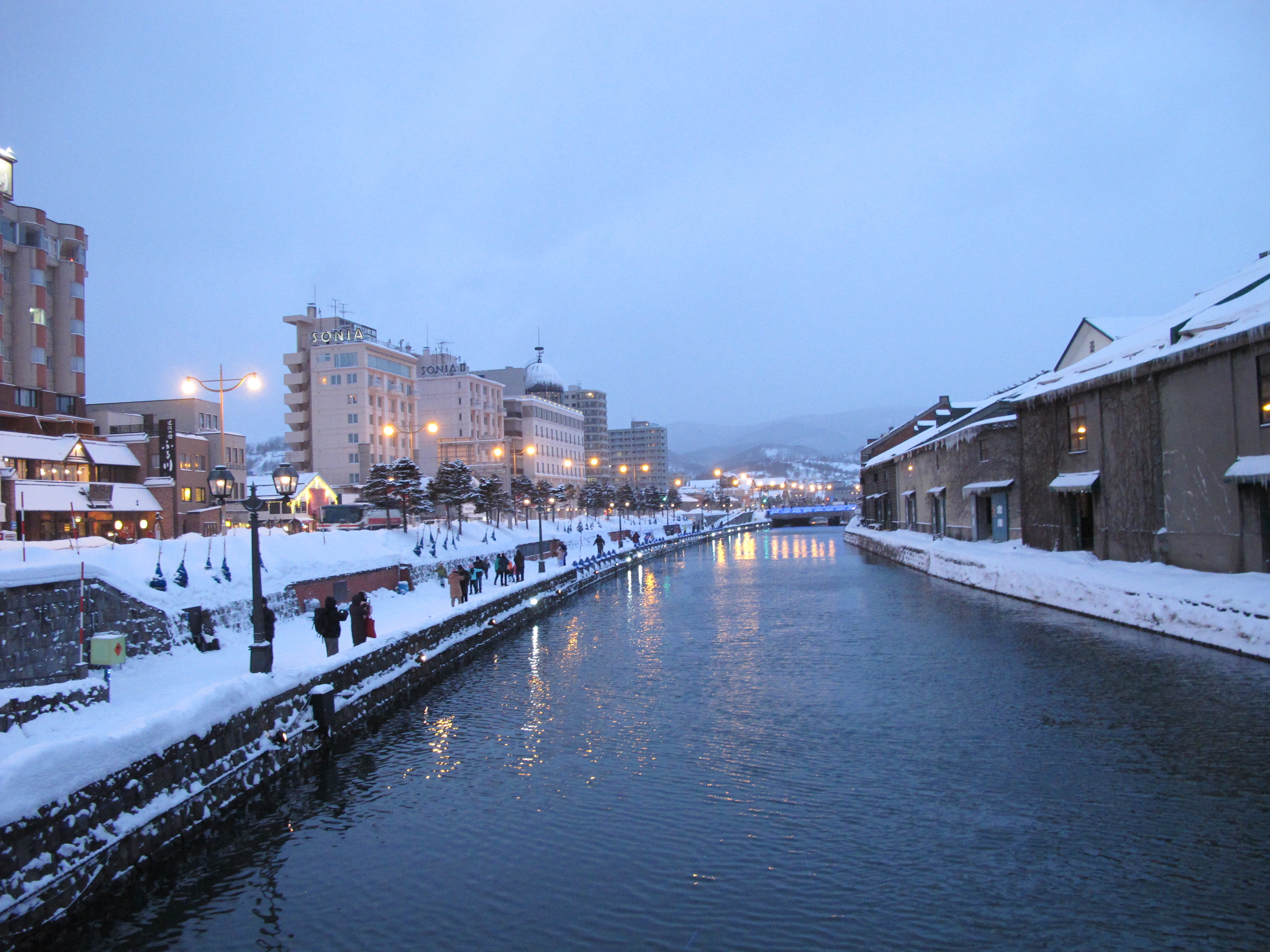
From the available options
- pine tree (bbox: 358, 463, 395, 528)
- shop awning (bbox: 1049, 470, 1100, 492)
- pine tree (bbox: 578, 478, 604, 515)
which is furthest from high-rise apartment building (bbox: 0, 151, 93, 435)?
shop awning (bbox: 1049, 470, 1100, 492)

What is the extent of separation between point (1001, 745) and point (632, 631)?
15581 mm

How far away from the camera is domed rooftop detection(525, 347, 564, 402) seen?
159250mm

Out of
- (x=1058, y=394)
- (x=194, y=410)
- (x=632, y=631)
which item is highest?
(x=194, y=410)

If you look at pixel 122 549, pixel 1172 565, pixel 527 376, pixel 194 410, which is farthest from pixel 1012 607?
pixel 527 376

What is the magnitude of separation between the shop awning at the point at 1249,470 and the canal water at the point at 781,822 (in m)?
Answer: 4.74

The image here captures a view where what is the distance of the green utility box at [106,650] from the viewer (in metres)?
15.0

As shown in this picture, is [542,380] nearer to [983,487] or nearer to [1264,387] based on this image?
[983,487]

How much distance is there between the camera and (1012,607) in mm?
28938

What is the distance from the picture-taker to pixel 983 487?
43906 mm

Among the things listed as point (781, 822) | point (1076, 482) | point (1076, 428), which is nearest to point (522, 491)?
point (1076, 428)

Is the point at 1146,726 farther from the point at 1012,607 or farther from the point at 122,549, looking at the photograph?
the point at 122,549

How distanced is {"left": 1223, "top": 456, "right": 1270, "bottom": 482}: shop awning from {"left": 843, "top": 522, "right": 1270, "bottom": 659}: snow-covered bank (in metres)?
2.34

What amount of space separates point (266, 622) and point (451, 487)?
38.4 m

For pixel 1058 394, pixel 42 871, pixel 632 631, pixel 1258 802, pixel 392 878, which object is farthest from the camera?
pixel 1058 394
